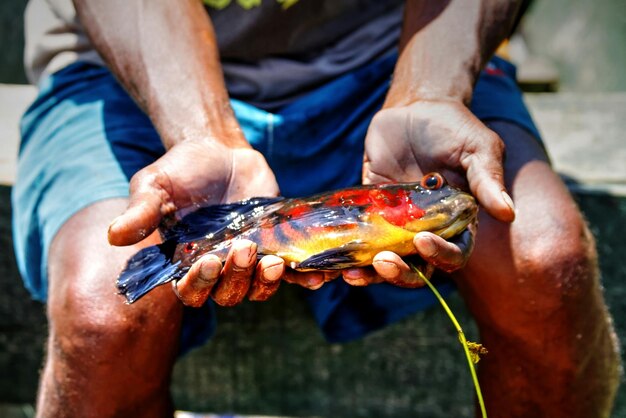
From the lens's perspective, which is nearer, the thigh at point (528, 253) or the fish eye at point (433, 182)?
the fish eye at point (433, 182)

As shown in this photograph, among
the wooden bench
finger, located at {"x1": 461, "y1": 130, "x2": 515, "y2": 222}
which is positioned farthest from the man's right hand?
the wooden bench

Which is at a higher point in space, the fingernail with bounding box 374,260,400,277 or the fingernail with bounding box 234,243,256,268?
the fingernail with bounding box 234,243,256,268

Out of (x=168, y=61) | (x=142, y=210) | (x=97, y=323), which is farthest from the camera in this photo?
(x=168, y=61)

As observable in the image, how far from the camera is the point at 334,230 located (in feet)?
5.33

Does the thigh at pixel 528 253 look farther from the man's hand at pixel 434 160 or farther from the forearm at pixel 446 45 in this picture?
the forearm at pixel 446 45

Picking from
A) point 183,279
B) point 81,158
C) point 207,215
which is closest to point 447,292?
point 207,215

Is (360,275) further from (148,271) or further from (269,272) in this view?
(148,271)

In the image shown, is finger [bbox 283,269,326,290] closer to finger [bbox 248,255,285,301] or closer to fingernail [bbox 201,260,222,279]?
finger [bbox 248,255,285,301]

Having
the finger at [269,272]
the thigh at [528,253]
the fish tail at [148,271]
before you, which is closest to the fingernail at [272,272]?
the finger at [269,272]

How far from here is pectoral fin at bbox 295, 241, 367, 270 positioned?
1.58 meters

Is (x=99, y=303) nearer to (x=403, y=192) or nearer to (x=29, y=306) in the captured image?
(x=403, y=192)

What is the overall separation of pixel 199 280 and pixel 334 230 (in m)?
0.33

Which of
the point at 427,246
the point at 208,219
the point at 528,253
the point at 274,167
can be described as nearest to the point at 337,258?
the point at 427,246

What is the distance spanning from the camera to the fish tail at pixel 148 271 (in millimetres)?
1630
